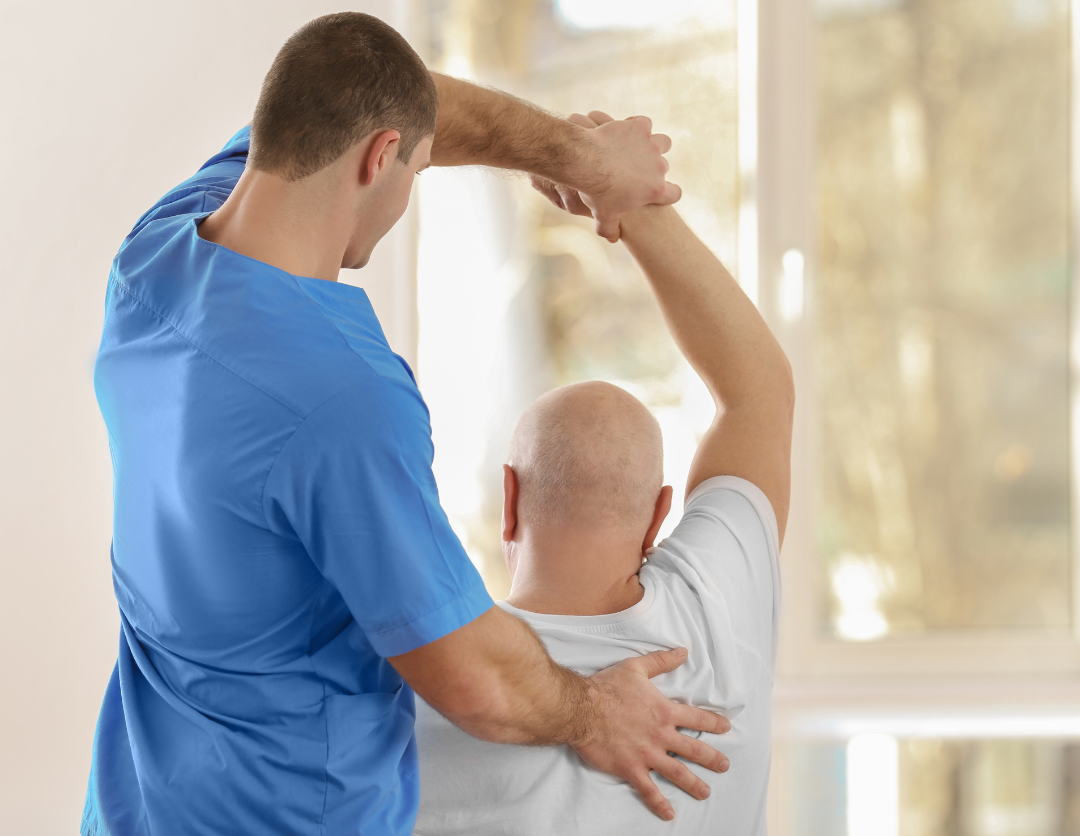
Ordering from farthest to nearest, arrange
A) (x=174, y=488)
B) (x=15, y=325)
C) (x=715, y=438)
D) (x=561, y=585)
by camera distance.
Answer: (x=15, y=325), (x=715, y=438), (x=561, y=585), (x=174, y=488)

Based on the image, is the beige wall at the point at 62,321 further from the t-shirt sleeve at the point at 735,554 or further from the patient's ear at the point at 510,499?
the t-shirt sleeve at the point at 735,554

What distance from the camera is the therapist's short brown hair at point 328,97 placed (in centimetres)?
79

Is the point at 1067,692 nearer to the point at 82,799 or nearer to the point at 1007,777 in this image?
the point at 1007,777

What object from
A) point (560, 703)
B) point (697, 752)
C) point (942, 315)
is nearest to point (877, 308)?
point (942, 315)

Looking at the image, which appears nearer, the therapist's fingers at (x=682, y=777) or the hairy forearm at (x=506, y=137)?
the therapist's fingers at (x=682, y=777)

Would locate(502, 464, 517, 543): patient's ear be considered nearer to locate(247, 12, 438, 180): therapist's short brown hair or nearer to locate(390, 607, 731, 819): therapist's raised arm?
locate(390, 607, 731, 819): therapist's raised arm

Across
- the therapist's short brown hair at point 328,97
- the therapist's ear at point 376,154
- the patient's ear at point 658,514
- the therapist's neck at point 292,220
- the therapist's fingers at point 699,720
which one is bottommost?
the therapist's fingers at point 699,720

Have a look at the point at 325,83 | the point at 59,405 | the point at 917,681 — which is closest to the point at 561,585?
the point at 325,83

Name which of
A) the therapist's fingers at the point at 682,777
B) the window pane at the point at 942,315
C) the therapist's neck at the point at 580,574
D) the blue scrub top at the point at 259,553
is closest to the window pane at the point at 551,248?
the window pane at the point at 942,315

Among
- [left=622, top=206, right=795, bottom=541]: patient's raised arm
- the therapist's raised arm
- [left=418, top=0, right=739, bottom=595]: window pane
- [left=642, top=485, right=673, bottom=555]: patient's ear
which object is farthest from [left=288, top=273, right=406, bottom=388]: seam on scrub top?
[left=418, top=0, right=739, bottom=595]: window pane

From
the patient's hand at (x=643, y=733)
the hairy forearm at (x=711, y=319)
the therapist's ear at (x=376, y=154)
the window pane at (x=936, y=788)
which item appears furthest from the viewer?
the window pane at (x=936, y=788)

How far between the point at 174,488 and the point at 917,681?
76.9 inches

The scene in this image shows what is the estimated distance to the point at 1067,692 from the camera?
83.6 inches

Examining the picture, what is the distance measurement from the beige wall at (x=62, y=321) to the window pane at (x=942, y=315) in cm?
150
